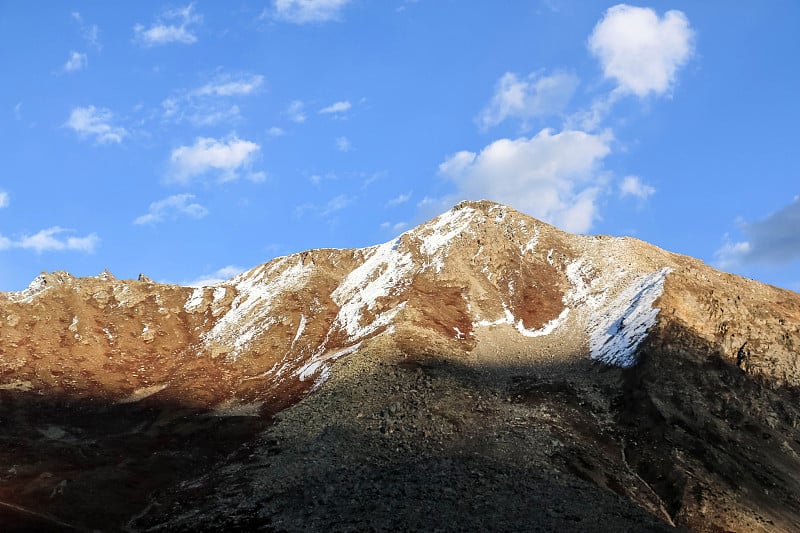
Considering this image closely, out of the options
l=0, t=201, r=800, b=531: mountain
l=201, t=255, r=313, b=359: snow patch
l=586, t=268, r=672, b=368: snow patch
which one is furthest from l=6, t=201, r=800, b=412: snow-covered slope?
l=0, t=201, r=800, b=531: mountain

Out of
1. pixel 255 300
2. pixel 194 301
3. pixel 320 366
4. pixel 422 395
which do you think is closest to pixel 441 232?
pixel 255 300

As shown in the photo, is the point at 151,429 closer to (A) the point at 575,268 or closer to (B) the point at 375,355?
(B) the point at 375,355

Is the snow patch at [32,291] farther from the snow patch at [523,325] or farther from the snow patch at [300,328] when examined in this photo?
the snow patch at [523,325]

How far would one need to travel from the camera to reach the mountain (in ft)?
223

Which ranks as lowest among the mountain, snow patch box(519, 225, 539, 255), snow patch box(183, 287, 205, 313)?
the mountain

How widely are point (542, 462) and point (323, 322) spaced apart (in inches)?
2578

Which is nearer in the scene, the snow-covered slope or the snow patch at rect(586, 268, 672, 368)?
the snow patch at rect(586, 268, 672, 368)

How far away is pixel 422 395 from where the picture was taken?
288ft

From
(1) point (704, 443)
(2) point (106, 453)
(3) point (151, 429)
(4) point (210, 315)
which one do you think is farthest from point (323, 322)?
(1) point (704, 443)

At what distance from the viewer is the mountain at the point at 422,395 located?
68.0 metres

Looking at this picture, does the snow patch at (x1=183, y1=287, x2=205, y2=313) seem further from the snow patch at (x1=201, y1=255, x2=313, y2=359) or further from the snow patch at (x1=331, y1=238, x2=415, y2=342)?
the snow patch at (x1=331, y1=238, x2=415, y2=342)

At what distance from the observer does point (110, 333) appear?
13350 cm

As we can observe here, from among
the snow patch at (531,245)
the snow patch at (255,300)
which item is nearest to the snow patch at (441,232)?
the snow patch at (531,245)

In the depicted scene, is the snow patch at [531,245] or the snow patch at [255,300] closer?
the snow patch at [255,300]
